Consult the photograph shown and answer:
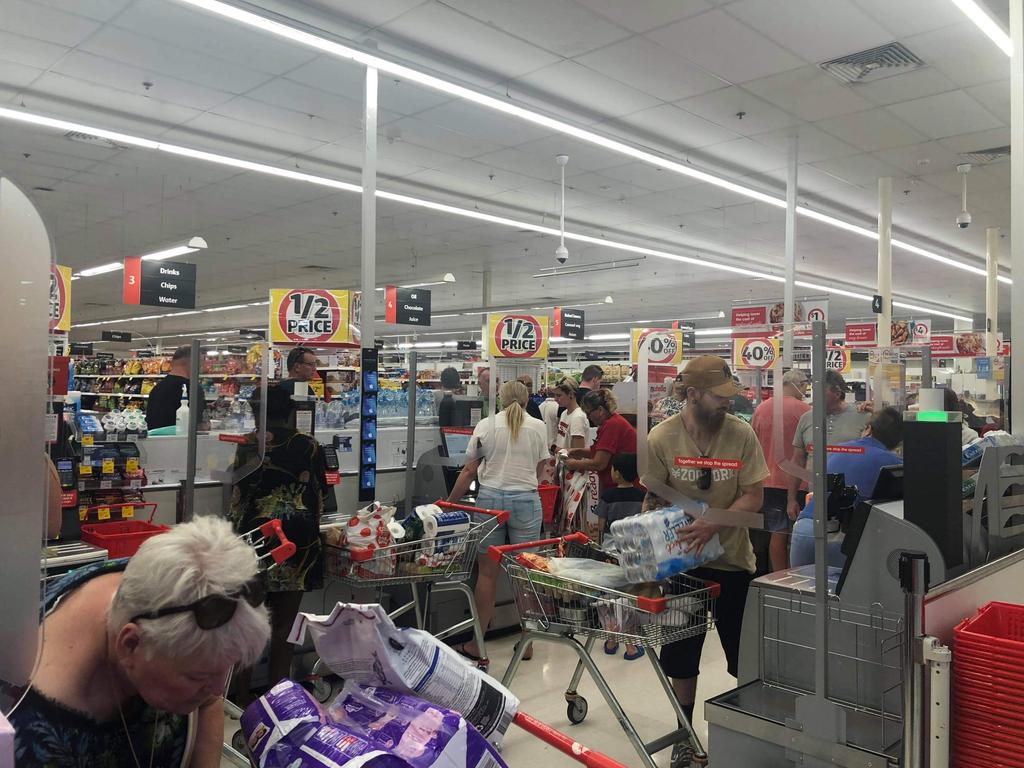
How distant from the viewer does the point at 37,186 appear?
31.9ft

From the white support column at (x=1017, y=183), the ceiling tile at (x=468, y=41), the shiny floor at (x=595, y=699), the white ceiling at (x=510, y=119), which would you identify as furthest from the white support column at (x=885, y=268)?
the shiny floor at (x=595, y=699)

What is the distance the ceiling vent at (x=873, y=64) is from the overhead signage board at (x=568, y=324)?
32.6ft

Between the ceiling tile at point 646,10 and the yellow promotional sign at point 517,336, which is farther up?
the ceiling tile at point 646,10

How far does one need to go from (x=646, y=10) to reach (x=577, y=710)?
14.9 feet

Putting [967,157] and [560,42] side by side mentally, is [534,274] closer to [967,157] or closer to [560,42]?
[967,157]

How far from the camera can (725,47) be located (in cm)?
606

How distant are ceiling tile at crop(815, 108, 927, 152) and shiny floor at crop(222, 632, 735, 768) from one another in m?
5.23

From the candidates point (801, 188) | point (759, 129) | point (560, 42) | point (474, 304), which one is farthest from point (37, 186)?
point (474, 304)

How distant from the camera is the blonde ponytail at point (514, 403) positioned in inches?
192

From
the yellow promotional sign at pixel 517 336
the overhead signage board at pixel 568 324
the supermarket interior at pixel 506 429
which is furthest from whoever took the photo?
the overhead signage board at pixel 568 324

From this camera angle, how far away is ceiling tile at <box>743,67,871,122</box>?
663cm

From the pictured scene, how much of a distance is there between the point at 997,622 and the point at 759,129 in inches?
261

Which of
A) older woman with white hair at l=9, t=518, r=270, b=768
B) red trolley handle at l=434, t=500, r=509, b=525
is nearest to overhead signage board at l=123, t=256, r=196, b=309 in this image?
red trolley handle at l=434, t=500, r=509, b=525

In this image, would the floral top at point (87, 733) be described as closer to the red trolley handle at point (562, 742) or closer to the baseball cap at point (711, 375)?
the red trolley handle at point (562, 742)
